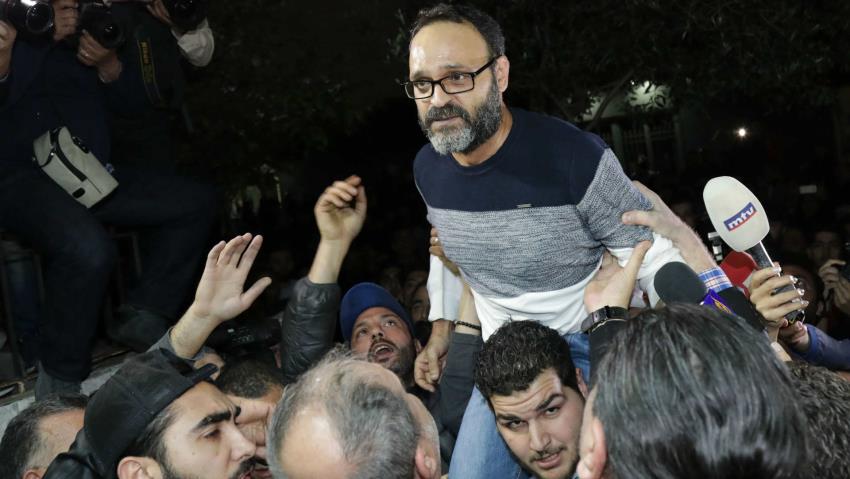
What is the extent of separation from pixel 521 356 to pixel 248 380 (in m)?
1.12

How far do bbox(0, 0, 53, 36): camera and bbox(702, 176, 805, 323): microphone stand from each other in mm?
2923

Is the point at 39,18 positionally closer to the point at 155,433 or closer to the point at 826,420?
the point at 155,433

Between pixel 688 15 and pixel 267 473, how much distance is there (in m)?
5.77

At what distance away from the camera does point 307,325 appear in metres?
3.71

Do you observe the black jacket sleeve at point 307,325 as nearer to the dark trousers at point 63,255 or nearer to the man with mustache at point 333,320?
the man with mustache at point 333,320

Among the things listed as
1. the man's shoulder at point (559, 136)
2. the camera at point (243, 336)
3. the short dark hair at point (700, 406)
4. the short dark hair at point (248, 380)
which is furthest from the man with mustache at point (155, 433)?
the camera at point (243, 336)

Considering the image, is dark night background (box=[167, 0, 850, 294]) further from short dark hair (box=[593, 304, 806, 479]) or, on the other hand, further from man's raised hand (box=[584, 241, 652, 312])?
short dark hair (box=[593, 304, 806, 479])

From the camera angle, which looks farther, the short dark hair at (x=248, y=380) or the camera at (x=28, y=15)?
the camera at (x=28, y=15)

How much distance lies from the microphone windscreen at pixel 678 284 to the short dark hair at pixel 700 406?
0.86 meters

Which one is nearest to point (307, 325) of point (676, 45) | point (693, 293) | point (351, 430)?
point (351, 430)

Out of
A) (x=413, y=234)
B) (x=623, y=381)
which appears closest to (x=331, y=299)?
(x=623, y=381)

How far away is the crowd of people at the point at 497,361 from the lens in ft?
5.22

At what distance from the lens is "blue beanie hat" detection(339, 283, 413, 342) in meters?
4.98

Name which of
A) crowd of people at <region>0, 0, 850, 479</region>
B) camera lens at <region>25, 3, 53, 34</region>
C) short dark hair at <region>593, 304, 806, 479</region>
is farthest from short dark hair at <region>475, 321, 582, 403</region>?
camera lens at <region>25, 3, 53, 34</region>
